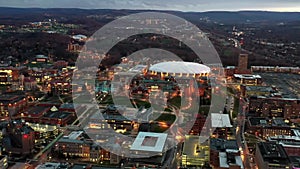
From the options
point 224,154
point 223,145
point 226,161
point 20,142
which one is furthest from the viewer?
point 20,142

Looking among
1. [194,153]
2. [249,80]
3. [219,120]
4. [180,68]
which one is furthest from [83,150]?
[249,80]

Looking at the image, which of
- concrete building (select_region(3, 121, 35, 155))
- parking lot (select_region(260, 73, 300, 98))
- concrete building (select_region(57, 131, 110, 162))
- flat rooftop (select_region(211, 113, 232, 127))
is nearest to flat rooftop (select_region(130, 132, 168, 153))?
concrete building (select_region(57, 131, 110, 162))

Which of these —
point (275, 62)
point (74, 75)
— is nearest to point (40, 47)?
point (74, 75)

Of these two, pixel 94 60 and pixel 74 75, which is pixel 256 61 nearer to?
pixel 94 60

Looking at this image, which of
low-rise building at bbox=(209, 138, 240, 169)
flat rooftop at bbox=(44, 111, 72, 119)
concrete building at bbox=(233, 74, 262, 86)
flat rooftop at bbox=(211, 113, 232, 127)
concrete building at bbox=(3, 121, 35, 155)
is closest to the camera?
low-rise building at bbox=(209, 138, 240, 169)

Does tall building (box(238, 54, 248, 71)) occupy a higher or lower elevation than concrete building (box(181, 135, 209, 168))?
higher

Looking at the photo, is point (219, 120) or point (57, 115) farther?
point (57, 115)

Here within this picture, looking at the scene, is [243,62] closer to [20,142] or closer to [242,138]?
[242,138]

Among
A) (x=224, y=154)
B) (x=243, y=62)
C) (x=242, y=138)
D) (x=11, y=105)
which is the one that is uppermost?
(x=243, y=62)

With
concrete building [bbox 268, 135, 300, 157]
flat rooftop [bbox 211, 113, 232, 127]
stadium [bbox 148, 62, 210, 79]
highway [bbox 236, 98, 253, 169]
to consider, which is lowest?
highway [bbox 236, 98, 253, 169]

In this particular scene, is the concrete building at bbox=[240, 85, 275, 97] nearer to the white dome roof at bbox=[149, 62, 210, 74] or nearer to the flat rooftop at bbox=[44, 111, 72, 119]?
the white dome roof at bbox=[149, 62, 210, 74]

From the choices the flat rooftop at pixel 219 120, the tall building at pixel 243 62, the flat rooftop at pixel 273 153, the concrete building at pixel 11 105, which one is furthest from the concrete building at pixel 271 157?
the tall building at pixel 243 62
